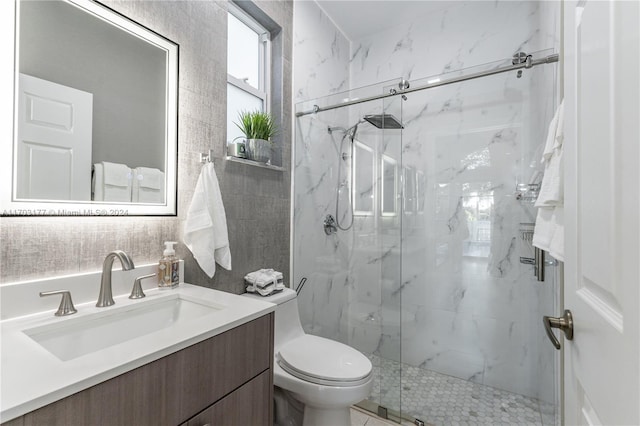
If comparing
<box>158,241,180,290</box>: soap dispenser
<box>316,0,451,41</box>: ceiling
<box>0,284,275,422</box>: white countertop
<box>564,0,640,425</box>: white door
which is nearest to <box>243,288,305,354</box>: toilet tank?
<box>158,241,180,290</box>: soap dispenser

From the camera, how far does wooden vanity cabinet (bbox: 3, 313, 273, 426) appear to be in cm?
62

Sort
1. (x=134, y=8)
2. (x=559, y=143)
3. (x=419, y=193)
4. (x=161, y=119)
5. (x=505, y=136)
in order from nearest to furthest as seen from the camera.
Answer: (x=559, y=143) → (x=134, y=8) → (x=161, y=119) → (x=505, y=136) → (x=419, y=193)

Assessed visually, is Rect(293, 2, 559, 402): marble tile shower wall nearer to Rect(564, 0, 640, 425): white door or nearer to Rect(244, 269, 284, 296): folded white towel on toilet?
Rect(244, 269, 284, 296): folded white towel on toilet

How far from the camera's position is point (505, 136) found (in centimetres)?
204

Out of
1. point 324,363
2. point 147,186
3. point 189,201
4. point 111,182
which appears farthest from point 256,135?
point 324,363

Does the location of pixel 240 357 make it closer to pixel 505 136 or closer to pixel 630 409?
pixel 630 409

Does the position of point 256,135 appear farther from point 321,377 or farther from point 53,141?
point 321,377

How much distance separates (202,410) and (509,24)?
2839mm

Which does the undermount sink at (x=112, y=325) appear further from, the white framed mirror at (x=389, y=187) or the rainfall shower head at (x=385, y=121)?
the rainfall shower head at (x=385, y=121)

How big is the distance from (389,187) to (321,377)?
53.0 inches

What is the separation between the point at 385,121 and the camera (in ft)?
7.00

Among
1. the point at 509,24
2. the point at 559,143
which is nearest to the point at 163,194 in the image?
the point at 559,143

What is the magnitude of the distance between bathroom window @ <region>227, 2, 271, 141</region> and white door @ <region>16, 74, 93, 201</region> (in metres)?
0.75

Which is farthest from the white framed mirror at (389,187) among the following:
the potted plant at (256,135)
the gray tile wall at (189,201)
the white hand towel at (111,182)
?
the white hand towel at (111,182)
